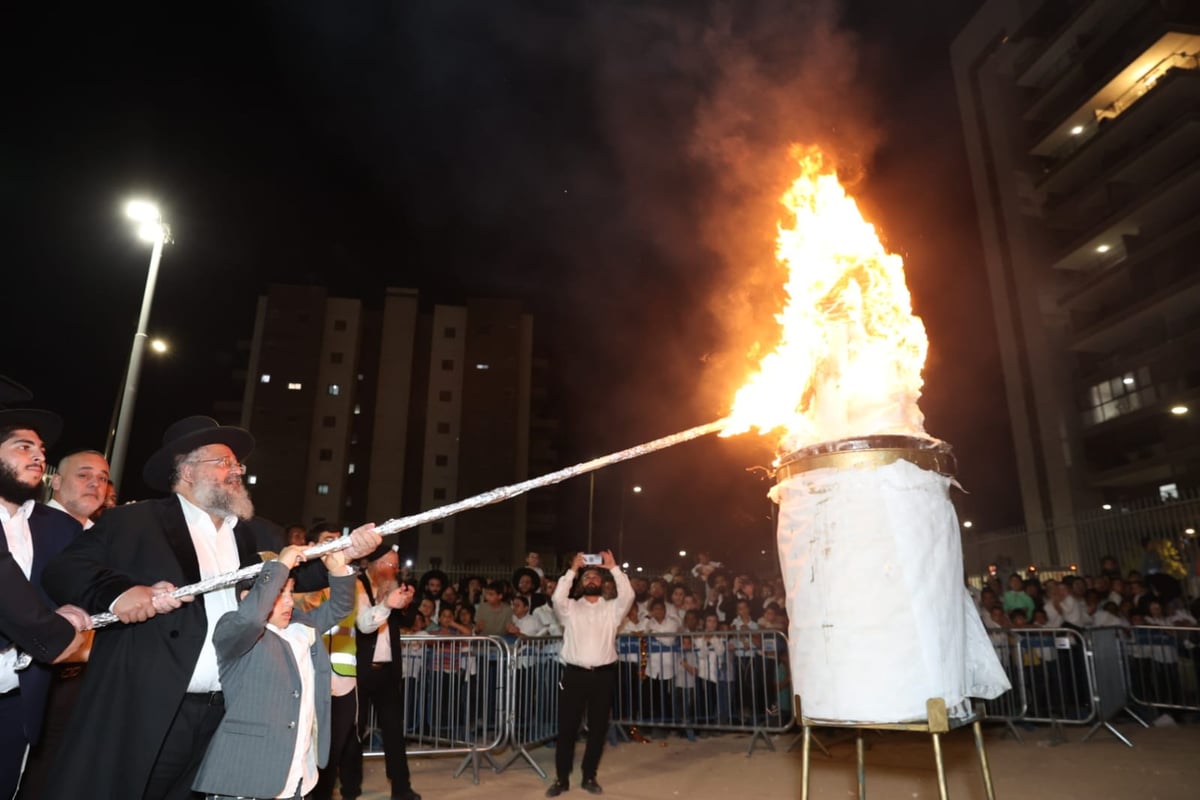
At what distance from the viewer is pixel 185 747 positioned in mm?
3521

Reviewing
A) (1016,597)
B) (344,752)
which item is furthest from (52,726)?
(1016,597)

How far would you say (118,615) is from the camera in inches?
128

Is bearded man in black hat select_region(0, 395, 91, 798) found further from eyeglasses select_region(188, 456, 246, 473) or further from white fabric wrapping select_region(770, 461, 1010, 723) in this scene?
white fabric wrapping select_region(770, 461, 1010, 723)

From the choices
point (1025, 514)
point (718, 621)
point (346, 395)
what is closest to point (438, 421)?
point (346, 395)

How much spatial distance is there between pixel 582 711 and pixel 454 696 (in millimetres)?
2076

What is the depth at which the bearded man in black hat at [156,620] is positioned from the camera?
3258 mm

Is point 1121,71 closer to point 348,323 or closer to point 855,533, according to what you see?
point 855,533

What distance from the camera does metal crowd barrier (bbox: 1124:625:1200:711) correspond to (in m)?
9.92

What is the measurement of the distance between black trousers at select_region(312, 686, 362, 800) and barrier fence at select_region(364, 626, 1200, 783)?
2014 millimetres

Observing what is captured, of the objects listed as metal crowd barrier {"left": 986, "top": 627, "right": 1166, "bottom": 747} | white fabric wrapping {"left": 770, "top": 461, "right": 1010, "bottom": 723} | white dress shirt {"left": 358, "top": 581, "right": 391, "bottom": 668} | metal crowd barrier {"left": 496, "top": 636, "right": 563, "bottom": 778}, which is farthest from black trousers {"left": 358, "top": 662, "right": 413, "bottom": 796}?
metal crowd barrier {"left": 986, "top": 627, "right": 1166, "bottom": 747}

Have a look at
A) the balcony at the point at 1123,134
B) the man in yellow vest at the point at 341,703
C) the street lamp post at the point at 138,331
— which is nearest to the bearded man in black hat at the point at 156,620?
the man in yellow vest at the point at 341,703

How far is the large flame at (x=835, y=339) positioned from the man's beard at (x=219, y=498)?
2.72m

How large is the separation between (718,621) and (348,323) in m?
45.0

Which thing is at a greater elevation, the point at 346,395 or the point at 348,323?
the point at 348,323
